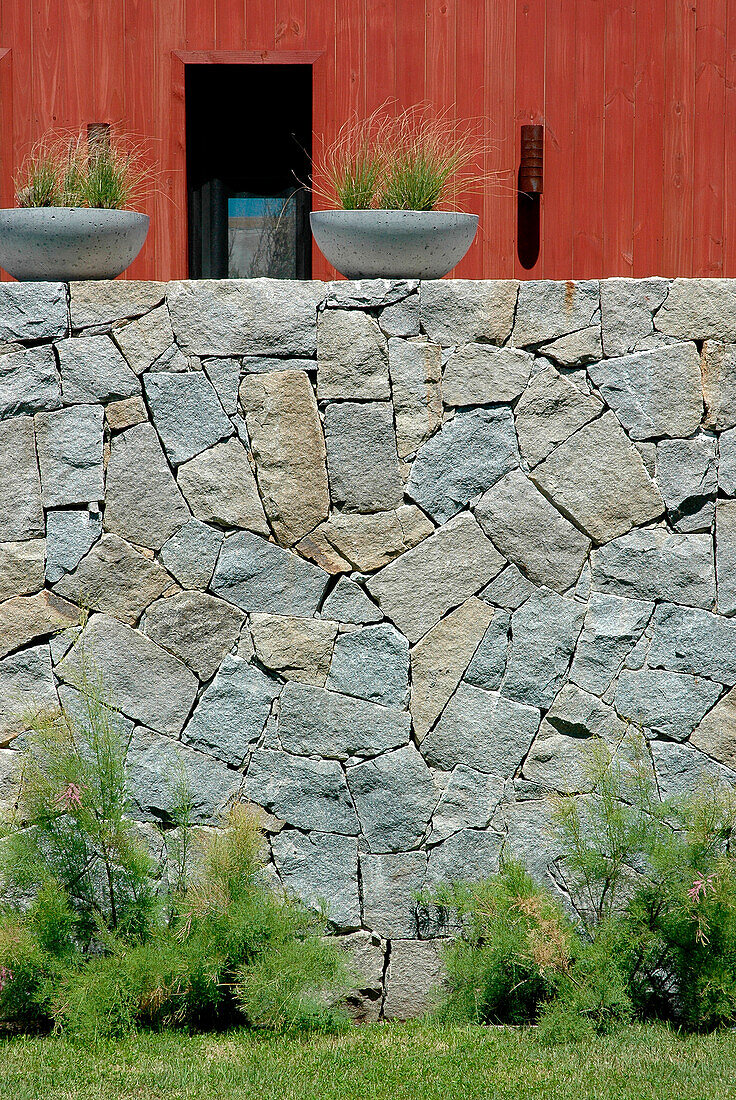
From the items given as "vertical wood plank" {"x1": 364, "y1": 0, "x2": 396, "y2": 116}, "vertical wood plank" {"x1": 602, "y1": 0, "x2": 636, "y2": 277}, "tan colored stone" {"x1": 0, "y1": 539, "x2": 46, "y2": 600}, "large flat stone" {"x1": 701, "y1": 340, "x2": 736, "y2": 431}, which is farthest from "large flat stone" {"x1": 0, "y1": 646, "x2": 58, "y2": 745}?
"vertical wood plank" {"x1": 602, "y1": 0, "x2": 636, "y2": 277}

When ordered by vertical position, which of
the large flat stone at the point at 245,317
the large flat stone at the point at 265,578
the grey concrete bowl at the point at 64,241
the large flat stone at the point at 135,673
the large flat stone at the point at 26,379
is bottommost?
the large flat stone at the point at 135,673

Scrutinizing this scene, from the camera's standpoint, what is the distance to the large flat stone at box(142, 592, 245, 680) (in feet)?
13.8

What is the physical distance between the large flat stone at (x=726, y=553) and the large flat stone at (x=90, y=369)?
8.17 ft

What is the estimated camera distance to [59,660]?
166 inches

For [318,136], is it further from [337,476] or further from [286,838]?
[286,838]

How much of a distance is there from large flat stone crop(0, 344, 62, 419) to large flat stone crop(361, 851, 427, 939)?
227 cm

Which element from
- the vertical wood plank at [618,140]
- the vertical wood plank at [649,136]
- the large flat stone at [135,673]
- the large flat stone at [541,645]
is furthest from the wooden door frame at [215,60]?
the large flat stone at [541,645]

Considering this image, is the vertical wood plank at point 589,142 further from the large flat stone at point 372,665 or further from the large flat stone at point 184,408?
the large flat stone at point 372,665

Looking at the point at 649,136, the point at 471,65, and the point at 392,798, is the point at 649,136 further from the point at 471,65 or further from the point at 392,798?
the point at 392,798

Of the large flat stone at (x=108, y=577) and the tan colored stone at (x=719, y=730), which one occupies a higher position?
the large flat stone at (x=108, y=577)

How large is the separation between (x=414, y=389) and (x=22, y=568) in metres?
1.74

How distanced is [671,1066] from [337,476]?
2.51m

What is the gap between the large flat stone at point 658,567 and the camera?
428 cm

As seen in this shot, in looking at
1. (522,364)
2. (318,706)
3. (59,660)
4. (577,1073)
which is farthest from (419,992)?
(522,364)
